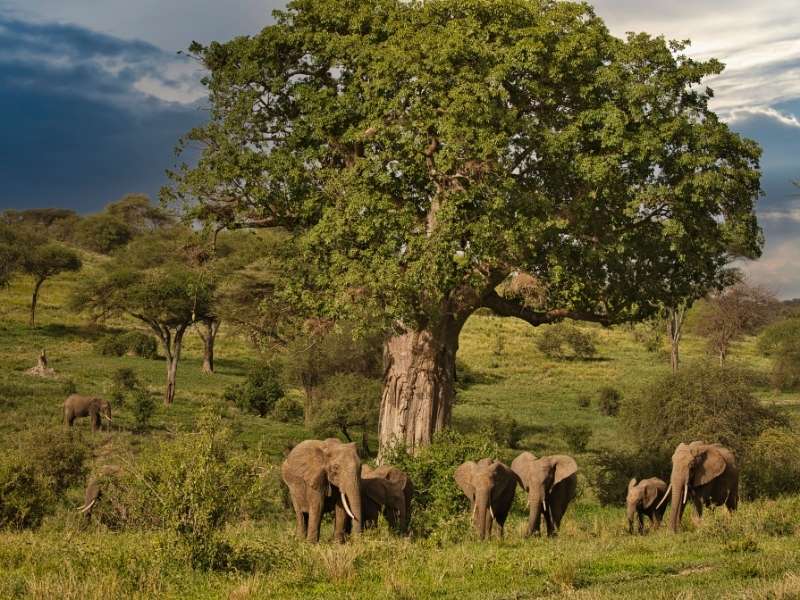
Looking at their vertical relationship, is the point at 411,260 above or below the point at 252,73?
below

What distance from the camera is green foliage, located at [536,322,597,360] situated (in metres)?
72.2

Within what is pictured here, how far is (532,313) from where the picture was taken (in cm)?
2403

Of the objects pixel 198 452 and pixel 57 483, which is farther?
pixel 57 483

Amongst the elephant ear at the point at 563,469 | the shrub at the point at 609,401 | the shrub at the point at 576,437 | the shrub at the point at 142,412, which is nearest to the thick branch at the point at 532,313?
the elephant ear at the point at 563,469

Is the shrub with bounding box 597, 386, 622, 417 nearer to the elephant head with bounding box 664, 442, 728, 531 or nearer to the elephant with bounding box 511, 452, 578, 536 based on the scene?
the elephant head with bounding box 664, 442, 728, 531

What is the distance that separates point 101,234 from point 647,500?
91300 mm

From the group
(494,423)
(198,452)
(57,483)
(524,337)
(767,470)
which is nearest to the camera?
(198,452)

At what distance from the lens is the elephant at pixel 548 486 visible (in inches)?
703

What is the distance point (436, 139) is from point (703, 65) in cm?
673

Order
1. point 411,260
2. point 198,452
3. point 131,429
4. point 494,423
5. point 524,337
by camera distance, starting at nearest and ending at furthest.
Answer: point 198,452 → point 411,260 → point 131,429 → point 494,423 → point 524,337

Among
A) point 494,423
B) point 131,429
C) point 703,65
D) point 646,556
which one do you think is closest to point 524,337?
point 494,423

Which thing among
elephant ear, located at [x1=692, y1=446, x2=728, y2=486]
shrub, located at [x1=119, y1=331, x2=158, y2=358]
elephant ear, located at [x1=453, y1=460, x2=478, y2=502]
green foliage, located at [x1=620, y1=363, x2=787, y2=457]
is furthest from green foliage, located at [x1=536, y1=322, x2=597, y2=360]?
elephant ear, located at [x1=453, y1=460, x2=478, y2=502]

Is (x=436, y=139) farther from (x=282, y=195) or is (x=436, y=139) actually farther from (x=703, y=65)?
(x=703, y=65)

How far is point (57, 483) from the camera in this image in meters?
22.9
